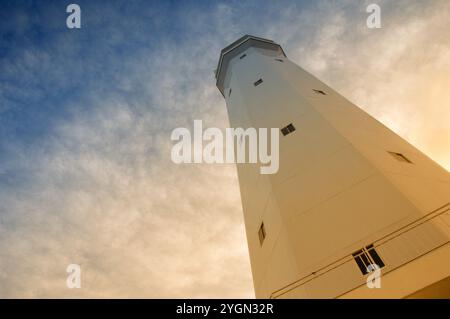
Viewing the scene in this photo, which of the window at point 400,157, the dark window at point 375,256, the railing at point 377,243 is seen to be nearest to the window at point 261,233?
the railing at point 377,243

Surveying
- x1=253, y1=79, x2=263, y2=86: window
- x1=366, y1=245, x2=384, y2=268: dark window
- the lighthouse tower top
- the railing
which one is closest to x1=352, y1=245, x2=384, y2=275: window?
x1=366, y1=245, x2=384, y2=268: dark window

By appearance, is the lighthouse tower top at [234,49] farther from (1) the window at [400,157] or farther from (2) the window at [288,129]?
(1) the window at [400,157]

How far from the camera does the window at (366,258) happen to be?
822cm

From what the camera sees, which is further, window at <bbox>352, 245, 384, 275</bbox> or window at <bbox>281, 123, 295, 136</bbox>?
window at <bbox>281, 123, 295, 136</bbox>

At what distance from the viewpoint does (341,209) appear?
9969mm

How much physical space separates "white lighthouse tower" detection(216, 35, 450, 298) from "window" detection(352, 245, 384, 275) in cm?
3

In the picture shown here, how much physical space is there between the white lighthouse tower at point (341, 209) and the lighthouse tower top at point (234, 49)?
41.1 feet

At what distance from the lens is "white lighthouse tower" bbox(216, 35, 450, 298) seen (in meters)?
7.79

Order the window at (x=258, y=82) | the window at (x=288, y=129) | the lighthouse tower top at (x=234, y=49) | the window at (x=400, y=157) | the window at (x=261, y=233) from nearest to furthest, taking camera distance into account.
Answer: the window at (x=400, y=157)
the window at (x=261, y=233)
the window at (x=288, y=129)
the window at (x=258, y=82)
the lighthouse tower top at (x=234, y=49)

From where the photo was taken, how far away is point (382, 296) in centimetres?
700

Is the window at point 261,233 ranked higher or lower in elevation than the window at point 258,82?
lower

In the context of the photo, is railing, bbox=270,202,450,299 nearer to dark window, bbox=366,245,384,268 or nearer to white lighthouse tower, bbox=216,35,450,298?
white lighthouse tower, bbox=216,35,450,298
